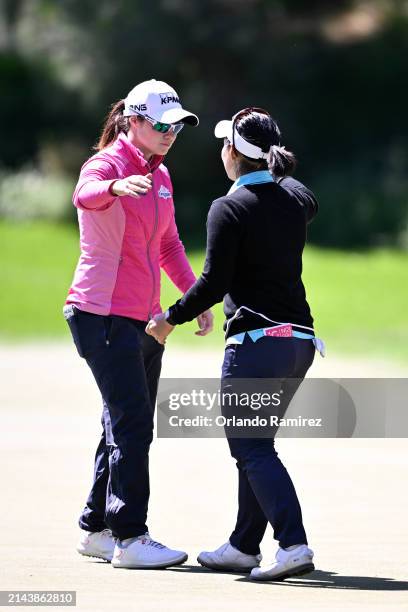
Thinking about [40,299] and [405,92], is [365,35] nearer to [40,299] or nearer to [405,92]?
[405,92]

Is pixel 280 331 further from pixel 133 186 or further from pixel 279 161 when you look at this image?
pixel 133 186

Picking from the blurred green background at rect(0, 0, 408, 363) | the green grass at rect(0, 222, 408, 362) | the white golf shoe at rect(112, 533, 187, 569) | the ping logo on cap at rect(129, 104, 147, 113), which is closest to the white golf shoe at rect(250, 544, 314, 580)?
the white golf shoe at rect(112, 533, 187, 569)

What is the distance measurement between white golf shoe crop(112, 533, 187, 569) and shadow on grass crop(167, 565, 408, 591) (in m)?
0.06

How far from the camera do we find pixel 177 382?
6.61 metres

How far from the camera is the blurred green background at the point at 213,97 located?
91.4ft

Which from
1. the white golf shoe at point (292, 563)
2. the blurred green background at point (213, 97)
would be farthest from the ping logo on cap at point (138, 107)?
the blurred green background at point (213, 97)

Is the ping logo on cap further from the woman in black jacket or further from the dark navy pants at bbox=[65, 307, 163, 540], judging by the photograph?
the dark navy pants at bbox=[65, 307, 163, 540]

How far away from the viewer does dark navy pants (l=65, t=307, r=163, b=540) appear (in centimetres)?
592

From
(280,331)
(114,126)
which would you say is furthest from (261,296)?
(114,126)

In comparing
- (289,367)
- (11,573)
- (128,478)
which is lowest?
(11,573)

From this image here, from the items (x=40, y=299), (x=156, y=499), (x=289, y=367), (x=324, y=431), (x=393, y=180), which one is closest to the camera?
(x=289, y=367)

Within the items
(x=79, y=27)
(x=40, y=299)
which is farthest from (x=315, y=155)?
(x=40, y=299)

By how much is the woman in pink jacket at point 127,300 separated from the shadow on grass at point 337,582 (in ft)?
1.12

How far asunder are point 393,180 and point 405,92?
361 centimetres
